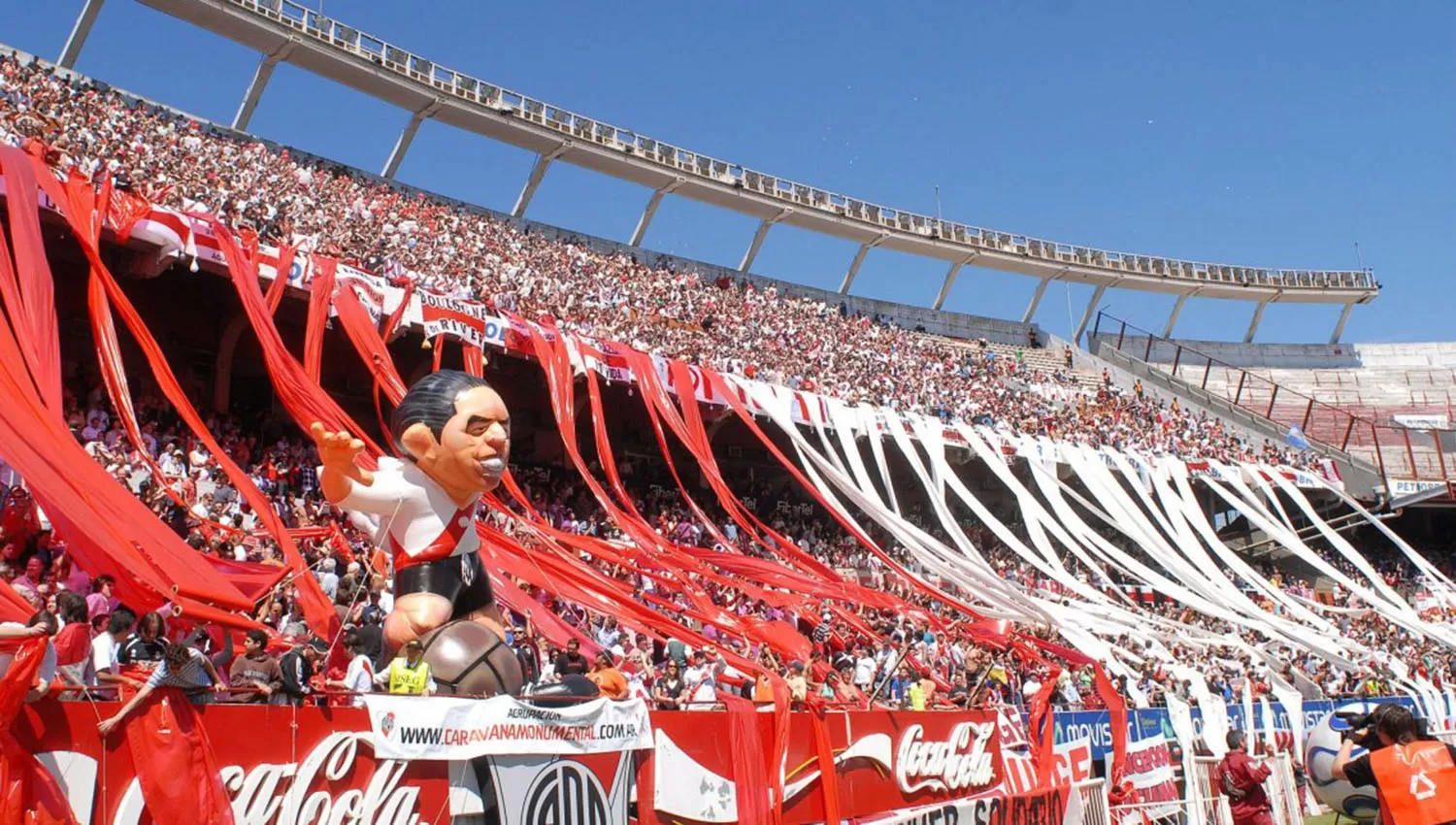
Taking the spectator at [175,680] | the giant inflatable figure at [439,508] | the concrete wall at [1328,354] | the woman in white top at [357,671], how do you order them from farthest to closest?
the concrete wall at [1328,354] < the woman in white top at [357,671] < the giant inflatable figure at [439,508] < the spectator at [175,680]

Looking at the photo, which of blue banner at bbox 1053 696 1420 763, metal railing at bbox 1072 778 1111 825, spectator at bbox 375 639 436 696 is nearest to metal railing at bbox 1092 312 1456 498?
blue banner at bbox 1053 696 1420 763

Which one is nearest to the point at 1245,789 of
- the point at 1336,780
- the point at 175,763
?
the point at 1336,780

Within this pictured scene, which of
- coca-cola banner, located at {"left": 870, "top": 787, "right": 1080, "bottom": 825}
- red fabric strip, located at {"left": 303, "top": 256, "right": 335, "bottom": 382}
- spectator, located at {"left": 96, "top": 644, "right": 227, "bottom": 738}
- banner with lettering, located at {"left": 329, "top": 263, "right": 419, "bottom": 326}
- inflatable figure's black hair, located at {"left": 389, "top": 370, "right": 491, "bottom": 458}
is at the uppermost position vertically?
banner with lettering, located at {"left": 329, "top": 263, "right": 419, "bottom": 326}

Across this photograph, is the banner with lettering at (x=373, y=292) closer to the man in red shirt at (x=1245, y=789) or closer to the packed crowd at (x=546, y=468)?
the packed crowd at (x=546, y=468)

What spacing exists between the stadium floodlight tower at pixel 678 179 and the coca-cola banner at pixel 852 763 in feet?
73.6

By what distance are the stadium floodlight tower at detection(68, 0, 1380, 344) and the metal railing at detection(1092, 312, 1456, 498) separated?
177 cm

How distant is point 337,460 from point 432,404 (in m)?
0.84

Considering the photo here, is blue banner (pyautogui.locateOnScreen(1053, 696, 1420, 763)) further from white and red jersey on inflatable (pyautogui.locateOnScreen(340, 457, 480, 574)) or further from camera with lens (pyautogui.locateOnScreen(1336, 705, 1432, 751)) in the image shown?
Answer: white and red jersey on inflatable (pyautogui.locateOnScreen(340, 457, 480, 574))

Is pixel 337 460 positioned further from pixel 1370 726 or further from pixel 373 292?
pixel 373 292

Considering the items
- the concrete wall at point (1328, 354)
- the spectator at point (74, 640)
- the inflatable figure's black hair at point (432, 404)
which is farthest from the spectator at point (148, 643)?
the concrete wall at point (1328, 354)

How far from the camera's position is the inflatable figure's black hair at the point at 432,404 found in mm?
7152

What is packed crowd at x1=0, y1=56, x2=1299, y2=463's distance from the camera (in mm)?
18266

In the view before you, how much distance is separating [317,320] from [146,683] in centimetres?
1106

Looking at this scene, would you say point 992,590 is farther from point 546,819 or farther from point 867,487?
point 546,819
